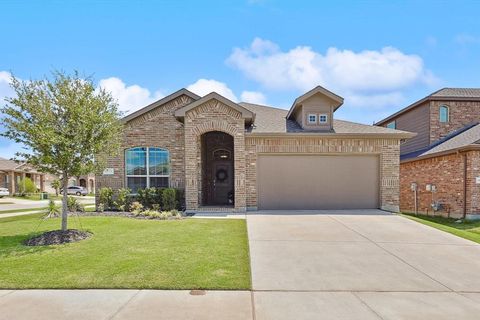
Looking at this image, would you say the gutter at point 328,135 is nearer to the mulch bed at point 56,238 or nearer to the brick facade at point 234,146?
the brick facade at point 234,146

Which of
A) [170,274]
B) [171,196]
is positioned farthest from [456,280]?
[171,196]

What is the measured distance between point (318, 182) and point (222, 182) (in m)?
4.78

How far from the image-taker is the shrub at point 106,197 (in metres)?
12.5

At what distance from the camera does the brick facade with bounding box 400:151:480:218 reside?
42.2 ft

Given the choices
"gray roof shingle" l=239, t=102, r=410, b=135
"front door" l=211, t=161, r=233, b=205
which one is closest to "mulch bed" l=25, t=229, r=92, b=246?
"gray roof shingle" l=239, t=102, r=410, b=135

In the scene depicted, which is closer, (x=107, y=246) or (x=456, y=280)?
(x=456, y=280)

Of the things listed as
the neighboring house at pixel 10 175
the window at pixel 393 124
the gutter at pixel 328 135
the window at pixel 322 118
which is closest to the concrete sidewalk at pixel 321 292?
the gutter at pixel 328 135

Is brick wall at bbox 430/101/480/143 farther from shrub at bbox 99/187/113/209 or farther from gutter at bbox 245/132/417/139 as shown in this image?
shrub at bbox 99/187/113/209

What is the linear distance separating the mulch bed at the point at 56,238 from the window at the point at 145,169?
215 inches

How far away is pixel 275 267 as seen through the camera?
5.53 metres

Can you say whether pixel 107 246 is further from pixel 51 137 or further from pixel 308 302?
pixel 308 302

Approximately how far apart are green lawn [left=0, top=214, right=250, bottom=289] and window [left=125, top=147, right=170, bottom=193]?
444 cm

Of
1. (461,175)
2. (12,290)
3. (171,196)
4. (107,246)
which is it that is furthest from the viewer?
(461,175)

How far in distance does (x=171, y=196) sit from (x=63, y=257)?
618 centimetres
